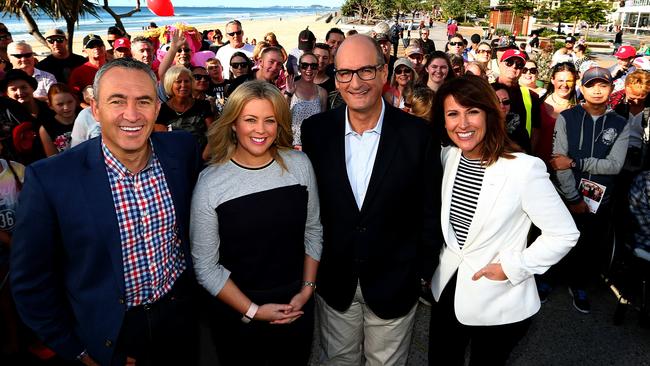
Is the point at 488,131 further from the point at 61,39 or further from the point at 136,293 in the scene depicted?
the point at 61,39

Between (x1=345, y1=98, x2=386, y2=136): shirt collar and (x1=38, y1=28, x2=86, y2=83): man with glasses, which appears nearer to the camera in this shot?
(x1=345, y1=98, x2=386, y2=136): shirt collar

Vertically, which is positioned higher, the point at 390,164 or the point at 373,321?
the point at 390,164

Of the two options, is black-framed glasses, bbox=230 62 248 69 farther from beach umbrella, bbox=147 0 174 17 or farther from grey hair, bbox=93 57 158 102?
grey hair, bbox=93 57 158 102

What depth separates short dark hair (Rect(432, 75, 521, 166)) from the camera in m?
2.23

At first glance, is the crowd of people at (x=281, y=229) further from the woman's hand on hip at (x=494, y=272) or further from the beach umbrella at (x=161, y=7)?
the beach umbrella at (x=161, y=7)

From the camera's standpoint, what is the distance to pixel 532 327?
12.2 feet

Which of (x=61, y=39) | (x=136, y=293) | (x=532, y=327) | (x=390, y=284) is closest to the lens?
(x=136, y=293)

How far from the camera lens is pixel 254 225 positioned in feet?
7.16

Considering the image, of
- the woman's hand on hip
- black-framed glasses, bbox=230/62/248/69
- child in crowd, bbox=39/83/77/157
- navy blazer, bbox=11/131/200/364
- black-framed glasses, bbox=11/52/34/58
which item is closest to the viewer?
navy blazer, bbox=11/131/200/364

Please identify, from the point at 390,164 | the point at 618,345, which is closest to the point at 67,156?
the point at 390,164

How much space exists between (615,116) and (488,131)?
2.33m

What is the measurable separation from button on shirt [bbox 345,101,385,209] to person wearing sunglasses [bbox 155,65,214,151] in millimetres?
2458

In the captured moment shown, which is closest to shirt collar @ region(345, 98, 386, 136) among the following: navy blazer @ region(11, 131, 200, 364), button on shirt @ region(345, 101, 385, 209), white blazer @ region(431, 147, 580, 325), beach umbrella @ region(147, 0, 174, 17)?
button on shirt @ region(345, 101, 385, 209)

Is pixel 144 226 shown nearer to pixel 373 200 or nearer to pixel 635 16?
pixel 373 200
